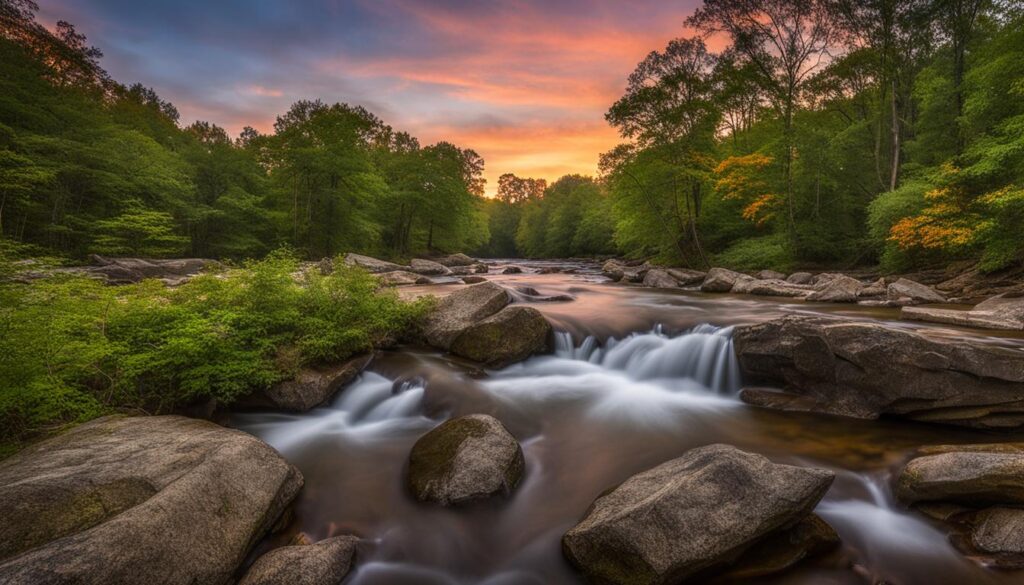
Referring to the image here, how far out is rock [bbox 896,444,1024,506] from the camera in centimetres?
297

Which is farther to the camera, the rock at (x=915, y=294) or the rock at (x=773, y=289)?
the rock at (x=773, y=289)

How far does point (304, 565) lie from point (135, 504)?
1.21m

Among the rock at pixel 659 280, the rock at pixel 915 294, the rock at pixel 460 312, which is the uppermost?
the rock at pixel 915 294

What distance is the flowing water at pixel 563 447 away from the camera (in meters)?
3.15

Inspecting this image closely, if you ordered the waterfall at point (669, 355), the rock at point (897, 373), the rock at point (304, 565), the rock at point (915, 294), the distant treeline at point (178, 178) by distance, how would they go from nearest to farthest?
the rock at point (304, 565)
the rock at point (897, 373)
the waterfall at point (669, 355)
the rock at point (915, 294)
the distant treeline at point (178, 178)

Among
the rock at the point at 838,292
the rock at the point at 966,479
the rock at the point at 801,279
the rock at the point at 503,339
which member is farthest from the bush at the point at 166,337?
the rock at the point at 801,279

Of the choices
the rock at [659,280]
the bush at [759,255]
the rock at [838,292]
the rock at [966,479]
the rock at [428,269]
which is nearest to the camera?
the rock at [966,479]

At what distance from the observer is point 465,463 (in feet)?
12.8

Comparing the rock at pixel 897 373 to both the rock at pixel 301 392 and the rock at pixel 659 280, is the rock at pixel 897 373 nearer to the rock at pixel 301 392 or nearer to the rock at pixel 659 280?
the rock at pixel 301 392

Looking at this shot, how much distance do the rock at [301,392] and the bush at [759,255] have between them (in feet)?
66.8


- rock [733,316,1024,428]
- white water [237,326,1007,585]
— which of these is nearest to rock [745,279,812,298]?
white water [237,326,1007,585]

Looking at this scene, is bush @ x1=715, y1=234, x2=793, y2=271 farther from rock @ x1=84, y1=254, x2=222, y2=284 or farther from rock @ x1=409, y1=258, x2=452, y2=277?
rock @ x1=84, y1=254, x2=222, y2=284

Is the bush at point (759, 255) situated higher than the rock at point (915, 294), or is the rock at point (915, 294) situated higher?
the bush at point (759, 255)

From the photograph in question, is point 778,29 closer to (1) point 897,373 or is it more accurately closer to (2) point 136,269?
(1) point 897,373
